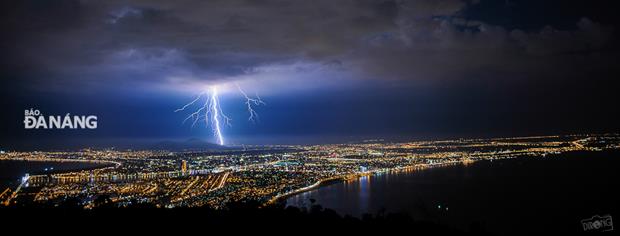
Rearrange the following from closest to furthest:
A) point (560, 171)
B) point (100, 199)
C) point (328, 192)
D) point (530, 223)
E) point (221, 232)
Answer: point (221, 232) → point (100, 199) → point (530, 223) → point (328, 192) → point (560, 171)

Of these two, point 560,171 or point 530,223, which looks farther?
point 560,171

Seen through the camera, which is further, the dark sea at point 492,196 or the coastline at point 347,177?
the coastline at point 347,177

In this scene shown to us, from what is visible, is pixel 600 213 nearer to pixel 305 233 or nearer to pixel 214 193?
pixel 305 233

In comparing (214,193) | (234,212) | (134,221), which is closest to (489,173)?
(214,193)

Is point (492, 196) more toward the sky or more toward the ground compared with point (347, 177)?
more toward the ground

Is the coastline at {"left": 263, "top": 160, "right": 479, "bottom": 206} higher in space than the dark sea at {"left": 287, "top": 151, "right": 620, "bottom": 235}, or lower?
higher

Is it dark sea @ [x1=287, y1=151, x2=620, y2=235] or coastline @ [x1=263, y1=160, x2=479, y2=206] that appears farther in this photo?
coastline @ [x1=263, y1=160, x2=479, y2=206]

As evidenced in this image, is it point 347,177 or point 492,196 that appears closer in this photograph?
point 492,196

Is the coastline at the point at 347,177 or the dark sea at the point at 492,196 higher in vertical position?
the coastline at the point at 347,177
